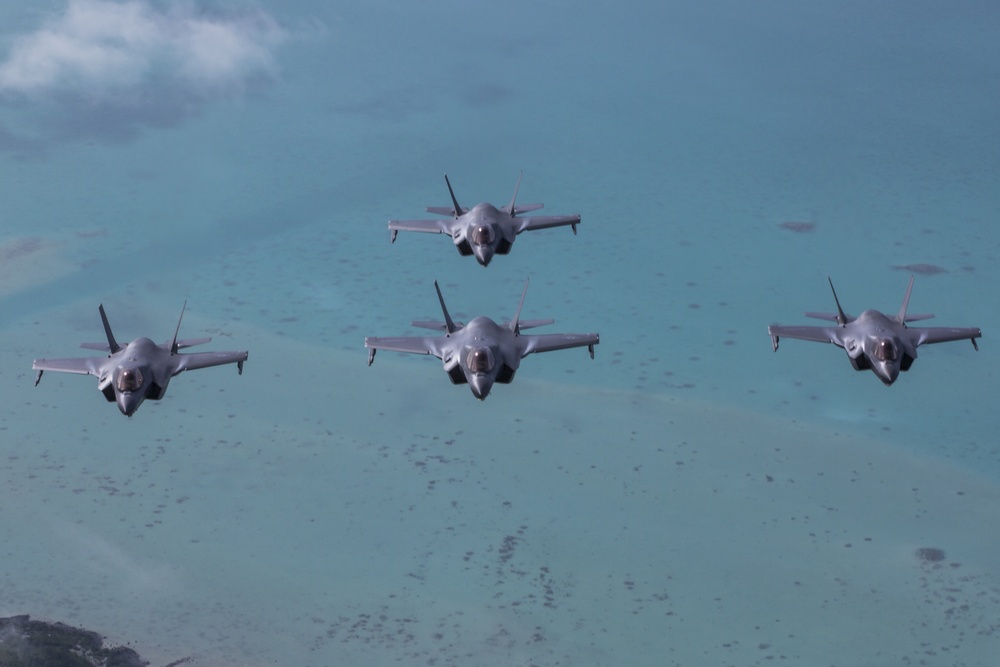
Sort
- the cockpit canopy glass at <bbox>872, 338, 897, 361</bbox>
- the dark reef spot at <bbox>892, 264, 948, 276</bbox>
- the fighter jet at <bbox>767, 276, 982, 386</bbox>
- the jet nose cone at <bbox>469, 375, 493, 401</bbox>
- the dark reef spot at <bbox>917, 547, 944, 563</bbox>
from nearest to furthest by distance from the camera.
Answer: the jet nose cone at <bbox>469, 375, 493, 401</bbox>, the cockpit canopy glass at <bbox>872, 338, 897, 361</bbox>, the fighter jet at <bbox>767, 276, 982, 386</bbox>, the dark reef spot at <bbox>917, 547, 944, 563</bbox>, the dark reef spot at <bbox>892, 264, 948, 276</bbox>

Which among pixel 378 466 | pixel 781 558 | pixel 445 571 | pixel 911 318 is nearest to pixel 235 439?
pixel 378 466

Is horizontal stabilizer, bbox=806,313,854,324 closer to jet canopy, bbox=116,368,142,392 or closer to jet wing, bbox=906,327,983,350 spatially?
jet wing, bbox=906,327,983,350

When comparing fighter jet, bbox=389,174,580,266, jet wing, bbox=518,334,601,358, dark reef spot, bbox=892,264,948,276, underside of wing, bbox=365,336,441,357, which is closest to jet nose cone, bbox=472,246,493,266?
fighter jet, bbox=389,174,580,266

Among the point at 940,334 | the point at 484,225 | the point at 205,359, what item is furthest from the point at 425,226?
the point at 940,334

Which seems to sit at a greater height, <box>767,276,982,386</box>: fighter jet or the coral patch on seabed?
<box>767,276,982,386</box>: fighter jet

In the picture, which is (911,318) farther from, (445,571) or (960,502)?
(445,571)

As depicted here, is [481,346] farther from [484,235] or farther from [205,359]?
[205,359]
